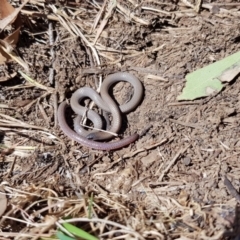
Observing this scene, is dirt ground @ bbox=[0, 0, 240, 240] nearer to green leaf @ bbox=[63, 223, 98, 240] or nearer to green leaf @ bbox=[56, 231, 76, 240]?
green leaf @ bbox=[63, 223, 98, 240]

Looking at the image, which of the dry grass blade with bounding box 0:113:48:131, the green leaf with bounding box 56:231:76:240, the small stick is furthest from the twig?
the dry grass blade with bounding box 0:113:48:131

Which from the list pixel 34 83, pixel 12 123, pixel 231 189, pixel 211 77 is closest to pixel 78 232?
pixel 231 189

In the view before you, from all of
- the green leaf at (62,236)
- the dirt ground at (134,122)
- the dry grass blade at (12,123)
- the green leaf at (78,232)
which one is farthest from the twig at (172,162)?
the dry grass blade at (12,123)

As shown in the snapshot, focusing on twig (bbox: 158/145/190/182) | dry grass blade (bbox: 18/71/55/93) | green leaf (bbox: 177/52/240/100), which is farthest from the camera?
dry grass blade (bbox: 18/71/55/93)

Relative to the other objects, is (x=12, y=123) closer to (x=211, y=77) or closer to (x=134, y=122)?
(x=134, y=122)

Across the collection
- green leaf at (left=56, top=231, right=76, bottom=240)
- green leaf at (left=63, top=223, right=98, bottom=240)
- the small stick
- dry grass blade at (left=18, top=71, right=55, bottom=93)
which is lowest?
green leaf at (left=56, top=231, right=76, bottom=240)

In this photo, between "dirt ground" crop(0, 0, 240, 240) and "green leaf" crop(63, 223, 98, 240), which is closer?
"green leaf" crop(63, 223, 98, 240)

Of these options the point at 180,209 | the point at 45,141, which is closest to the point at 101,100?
the point at 45,141
